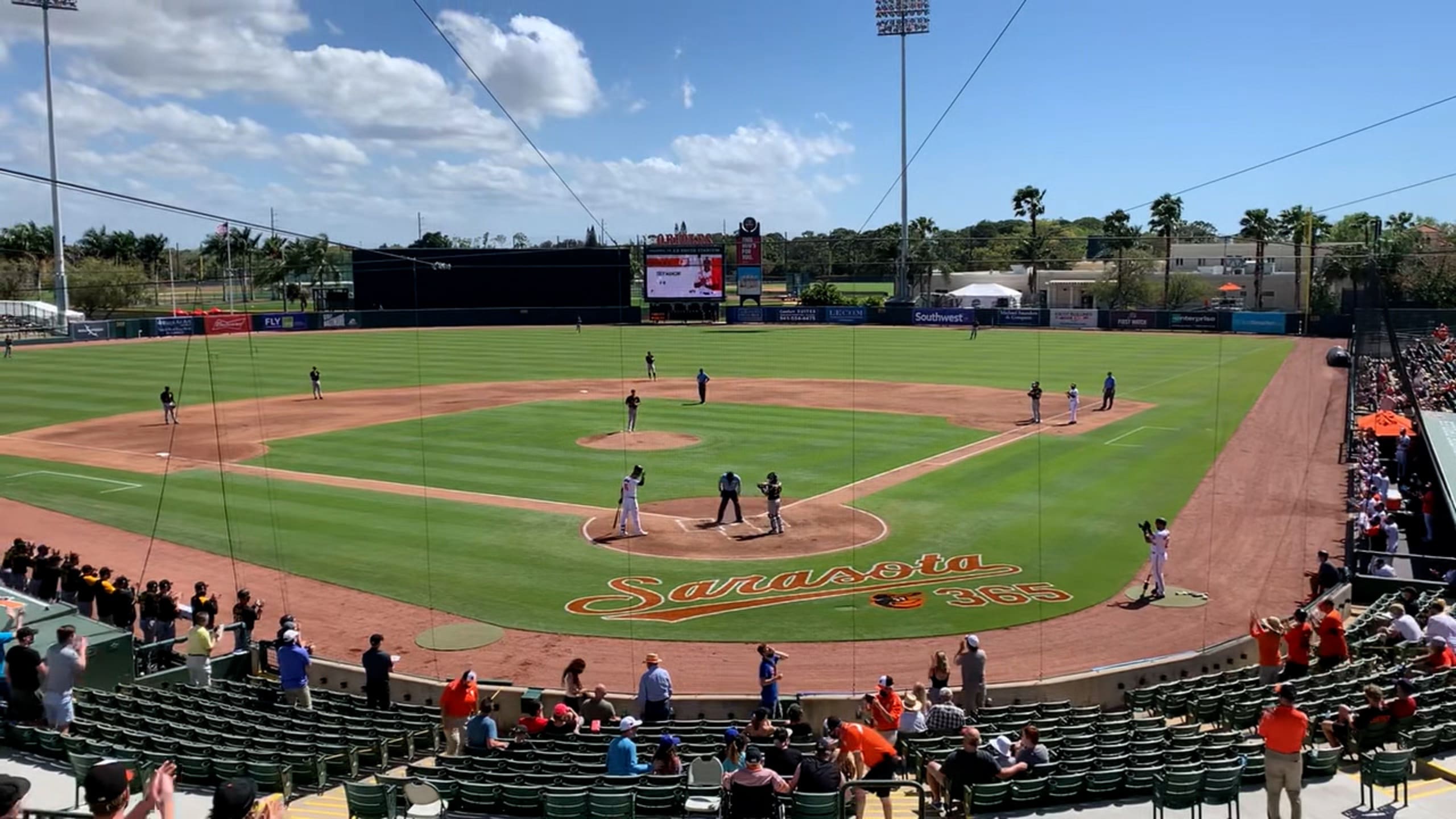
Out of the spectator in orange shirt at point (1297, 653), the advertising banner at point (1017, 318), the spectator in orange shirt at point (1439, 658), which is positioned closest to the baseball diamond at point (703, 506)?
the spectator in orange shirt at point (1297, 653)

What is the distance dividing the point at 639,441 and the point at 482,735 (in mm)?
23940

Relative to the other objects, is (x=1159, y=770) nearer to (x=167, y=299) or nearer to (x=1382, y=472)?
(x=1382, y=472)

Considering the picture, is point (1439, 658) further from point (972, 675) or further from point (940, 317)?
point (940, 317)

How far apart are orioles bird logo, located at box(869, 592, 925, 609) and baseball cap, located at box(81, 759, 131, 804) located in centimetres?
1458

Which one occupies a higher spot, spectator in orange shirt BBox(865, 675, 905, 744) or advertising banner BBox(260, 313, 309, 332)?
advertising banner BBox(260, 313, 309, 332)

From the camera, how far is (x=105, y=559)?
2227 cm

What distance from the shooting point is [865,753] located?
1025 centimetres

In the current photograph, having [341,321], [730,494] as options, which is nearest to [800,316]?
[341,321]

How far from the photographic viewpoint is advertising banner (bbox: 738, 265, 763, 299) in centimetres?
9919

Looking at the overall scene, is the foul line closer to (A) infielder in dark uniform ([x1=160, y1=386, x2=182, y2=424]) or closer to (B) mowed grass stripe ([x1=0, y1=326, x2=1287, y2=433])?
(A) infielder in dark uniform ([x1=160, y1=386, x2=182, y2=424])

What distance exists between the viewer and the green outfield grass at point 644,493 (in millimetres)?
20016

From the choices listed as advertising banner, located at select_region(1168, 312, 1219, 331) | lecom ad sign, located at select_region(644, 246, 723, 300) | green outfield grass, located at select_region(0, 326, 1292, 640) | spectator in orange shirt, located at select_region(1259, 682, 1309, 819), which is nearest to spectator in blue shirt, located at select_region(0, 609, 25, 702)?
green outfield grass, located at select_region(0, 326, 1292, 640)

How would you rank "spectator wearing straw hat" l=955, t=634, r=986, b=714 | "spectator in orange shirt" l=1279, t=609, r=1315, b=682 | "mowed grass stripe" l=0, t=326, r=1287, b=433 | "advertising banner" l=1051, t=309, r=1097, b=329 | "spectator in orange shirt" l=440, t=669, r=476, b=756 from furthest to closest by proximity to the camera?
"advertising banner" l=1051, t=309, r=1097, b=329, "mowed grass stripe" l=0, t=326, r=1287, b=433, "spectator in orange shirt" l=1279, t=609, r=1315, b=682, "spectator wearing straw hat" l=955, t=634, r=986, b=714, "spectator in orange shirt" l=440, t=669, r=476, b=756

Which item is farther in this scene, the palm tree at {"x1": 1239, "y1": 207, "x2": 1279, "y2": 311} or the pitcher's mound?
the palm tree at {"x1": 1239, "y1": 207, "x2": 1279, "y2": 311}
